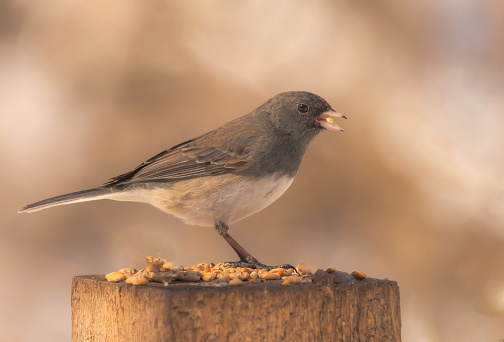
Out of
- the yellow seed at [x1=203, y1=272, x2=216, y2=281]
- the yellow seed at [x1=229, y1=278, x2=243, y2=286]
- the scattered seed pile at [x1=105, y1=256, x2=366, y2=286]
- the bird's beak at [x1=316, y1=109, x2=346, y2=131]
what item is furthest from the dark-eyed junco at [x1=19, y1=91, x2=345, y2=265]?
the yellow seed at [x1=229, y1=278, x2=243, y2=286]

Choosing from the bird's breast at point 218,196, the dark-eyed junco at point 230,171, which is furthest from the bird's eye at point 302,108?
the bird's breast at point 218,196

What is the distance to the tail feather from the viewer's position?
2.09 metres

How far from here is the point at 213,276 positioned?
171cm

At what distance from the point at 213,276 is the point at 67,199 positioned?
669mm

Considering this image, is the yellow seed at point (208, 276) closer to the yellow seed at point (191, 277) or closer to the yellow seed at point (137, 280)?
the yellow seed at point (191, 277)

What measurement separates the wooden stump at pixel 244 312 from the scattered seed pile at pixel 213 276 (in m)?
0.04

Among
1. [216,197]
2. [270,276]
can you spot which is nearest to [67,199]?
[216,197]

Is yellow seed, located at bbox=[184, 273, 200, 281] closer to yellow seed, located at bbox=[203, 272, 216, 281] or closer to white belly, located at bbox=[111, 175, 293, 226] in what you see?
yellow seed, located at bbox=[203, 272, 216, 281]

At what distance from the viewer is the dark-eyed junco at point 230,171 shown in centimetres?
210

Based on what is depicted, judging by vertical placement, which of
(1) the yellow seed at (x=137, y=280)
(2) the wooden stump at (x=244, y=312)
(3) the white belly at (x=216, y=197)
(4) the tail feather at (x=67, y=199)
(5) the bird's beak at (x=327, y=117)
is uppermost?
(5) the bird's beak at (x=327, y=117)

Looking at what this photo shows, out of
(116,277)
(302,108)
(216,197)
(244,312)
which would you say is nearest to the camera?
(244,312)

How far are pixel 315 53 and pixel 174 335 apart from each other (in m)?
2.12

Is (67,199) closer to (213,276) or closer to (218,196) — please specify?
(218,196)

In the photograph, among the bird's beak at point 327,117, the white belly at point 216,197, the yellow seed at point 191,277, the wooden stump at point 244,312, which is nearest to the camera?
the wooden stump at point 244,312
